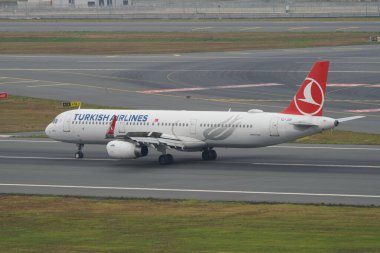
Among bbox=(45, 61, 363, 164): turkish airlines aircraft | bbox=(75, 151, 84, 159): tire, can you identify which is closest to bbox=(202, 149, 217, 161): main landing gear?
bbox=(45, 61, 363, 164): turkish airlines aircraft

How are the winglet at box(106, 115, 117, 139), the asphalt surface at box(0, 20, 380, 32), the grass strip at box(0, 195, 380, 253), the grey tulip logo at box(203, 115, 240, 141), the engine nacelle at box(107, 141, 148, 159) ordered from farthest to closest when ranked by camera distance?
the asphalt surface at box(0, 20, 380, 32) < the winglet at box(106, 115, 117, 139) < the grey tulip logo at box(203, 115, 240, 141) < the engine nacelle at box(107, 141, 148, 159) < the grass strip at box(0, 195, 380, 253)

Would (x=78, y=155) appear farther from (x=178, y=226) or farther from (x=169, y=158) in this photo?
(x=178, y=226)

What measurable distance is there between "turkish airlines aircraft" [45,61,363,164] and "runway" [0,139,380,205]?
1.34 metres

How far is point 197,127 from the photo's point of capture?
6250 cm

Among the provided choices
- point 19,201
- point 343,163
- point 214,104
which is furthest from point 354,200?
point 214,104

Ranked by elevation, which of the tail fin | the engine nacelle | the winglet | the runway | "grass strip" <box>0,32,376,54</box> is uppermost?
"grass strip" <box>0,32,376,54</box>

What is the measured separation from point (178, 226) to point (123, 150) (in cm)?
1962

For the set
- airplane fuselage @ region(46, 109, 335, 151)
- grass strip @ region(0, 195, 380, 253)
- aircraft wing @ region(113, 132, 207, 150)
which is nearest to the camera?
grass strip @ region(0, 195, 380, 253)

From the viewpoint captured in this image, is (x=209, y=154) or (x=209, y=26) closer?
(x=209, y=154)

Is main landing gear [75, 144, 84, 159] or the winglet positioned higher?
the winglet

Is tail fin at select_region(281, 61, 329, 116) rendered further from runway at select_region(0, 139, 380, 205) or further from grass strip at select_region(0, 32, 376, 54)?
grass strip at select_region(0, 32, 376, 54)

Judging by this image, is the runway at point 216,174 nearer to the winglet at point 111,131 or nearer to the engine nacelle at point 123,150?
the engine nacelle at point 123,150

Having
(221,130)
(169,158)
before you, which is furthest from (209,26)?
(221,130)

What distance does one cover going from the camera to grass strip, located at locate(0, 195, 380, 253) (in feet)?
120
